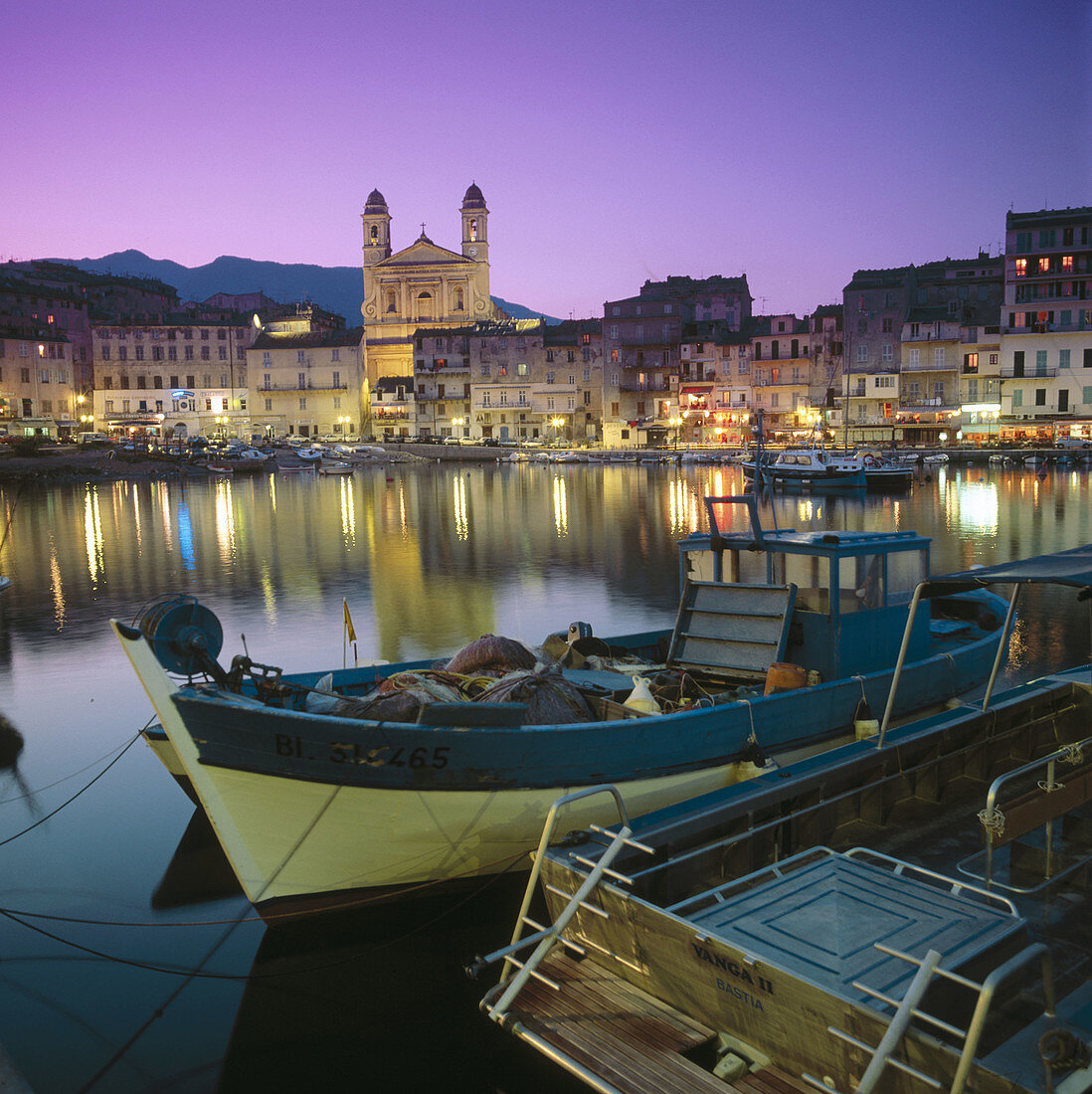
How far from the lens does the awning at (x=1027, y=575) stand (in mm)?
6820

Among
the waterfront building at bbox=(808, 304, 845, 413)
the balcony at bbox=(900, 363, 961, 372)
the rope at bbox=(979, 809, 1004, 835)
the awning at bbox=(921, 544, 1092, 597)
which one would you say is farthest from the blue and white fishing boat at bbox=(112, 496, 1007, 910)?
the waterfront building at bbox=(808, 304, 845, 413)

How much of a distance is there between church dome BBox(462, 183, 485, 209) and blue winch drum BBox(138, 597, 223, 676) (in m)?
108

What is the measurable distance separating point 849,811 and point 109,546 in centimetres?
2967

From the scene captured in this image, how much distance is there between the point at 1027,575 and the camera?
22.3ft

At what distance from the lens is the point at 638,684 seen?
28.5 feet

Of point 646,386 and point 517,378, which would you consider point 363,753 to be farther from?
point 517,378

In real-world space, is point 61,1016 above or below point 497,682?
below

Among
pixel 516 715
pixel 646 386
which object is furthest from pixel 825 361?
pixel 516 715

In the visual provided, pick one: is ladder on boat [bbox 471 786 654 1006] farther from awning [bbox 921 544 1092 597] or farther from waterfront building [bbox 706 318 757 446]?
waterfront building [bbox 706 318 757 446]

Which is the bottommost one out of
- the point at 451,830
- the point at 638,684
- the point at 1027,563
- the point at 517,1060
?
the point at 517,1060

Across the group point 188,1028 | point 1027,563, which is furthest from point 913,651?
point 188,1028

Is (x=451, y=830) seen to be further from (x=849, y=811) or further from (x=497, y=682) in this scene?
(x=849, y=811)

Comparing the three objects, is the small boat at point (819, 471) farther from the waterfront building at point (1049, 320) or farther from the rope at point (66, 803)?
the rope at point (66, 803)

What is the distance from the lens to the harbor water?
251 inches
